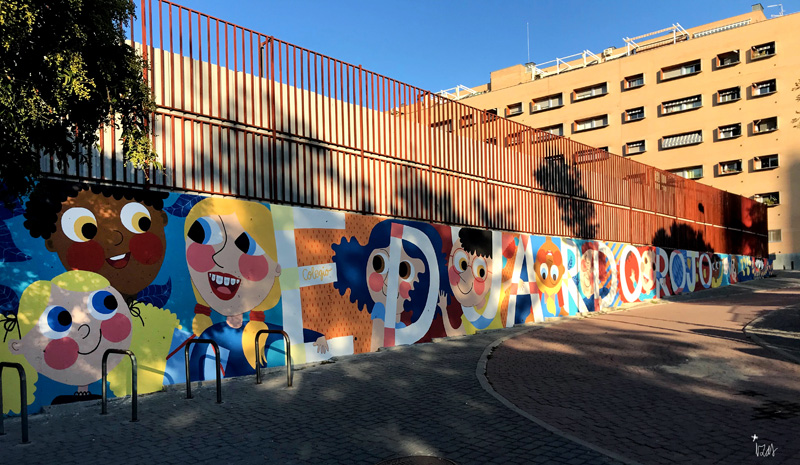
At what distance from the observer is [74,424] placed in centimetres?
736

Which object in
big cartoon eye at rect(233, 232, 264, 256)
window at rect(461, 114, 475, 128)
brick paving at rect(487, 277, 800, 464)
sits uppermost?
window at rect(461, 114, 475, 128)

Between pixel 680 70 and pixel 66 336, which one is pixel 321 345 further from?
pixel 680 70

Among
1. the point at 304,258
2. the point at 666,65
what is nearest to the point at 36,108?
the point at 304,258

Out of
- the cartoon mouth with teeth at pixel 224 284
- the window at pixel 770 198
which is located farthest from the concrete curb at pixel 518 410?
the window at pixel 770 198

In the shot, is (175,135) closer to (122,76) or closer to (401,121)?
(122,76)

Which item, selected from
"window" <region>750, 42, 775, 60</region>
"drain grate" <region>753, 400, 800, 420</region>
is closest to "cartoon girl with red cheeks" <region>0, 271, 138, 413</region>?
"drain grate" <region>753, 400, 800, 420</region>

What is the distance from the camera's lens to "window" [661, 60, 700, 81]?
52203 mm

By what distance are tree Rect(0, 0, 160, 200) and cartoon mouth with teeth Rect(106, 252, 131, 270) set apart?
330 cm

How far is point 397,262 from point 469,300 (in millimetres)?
3147

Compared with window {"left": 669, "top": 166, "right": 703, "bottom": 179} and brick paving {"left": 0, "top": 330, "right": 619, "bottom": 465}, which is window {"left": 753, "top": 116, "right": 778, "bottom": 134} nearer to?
window {"left": 669, "top": 166, "right": 703, "bottom": 179}

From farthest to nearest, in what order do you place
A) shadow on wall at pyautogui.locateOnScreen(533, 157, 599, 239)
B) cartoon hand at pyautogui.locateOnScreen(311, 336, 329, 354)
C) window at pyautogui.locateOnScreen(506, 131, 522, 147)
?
shadow on wall at pyautogui.locateOnScreen(533, 157, 599, 239)
window at pyautogui.locateOnScreen(506, 131, 522, 147)
cartoon hand at pyautogui.locateOnScreen(311, 336, 329, 354)

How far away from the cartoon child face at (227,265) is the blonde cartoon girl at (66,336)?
4.76ft

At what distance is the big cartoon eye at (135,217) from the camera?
9.31 meters

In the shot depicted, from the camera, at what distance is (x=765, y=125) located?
48312mm
